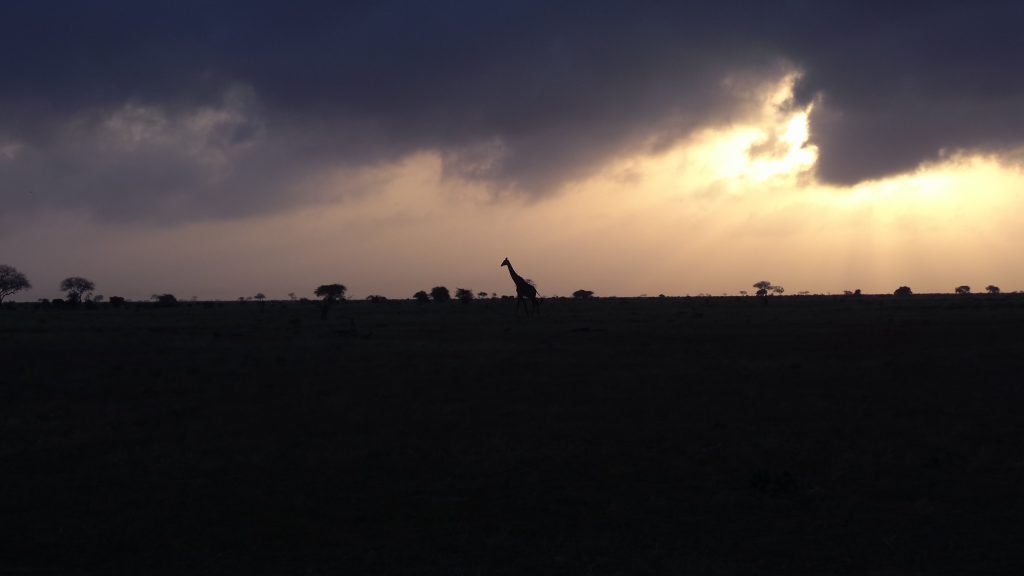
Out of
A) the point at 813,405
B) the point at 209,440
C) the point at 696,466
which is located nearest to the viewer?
the point at 696,466

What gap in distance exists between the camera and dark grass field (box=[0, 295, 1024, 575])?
9008mm

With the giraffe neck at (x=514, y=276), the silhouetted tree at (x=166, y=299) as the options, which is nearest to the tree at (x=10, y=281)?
the silhouetted tree at (x=166, y=299)

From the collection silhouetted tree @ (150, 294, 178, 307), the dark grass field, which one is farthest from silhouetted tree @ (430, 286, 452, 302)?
the dark grass field

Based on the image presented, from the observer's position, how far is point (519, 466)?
41.3 feet

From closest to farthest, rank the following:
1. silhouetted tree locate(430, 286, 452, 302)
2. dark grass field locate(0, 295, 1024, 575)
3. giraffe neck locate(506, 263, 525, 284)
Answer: dark grass field locate(0, 295, 1024, 575) < giraffe neck locate(506, 263, 525, 284) < silhouetted tree locate(430, 286, 452, 302)

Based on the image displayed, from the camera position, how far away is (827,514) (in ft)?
33.5

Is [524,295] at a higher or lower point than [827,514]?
higher

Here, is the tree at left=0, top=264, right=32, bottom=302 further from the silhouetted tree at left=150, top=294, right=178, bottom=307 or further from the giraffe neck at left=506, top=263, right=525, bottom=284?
the giraffe neck at left=506, top=263, right=525, bottom=284

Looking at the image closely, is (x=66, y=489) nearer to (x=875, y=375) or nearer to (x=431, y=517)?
(x=431, y=517)

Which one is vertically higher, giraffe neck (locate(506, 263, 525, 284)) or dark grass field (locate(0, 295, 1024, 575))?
giraffe neck (locate(506, 263, 525, 284))

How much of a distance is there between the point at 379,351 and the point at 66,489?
→ 55.3 ft

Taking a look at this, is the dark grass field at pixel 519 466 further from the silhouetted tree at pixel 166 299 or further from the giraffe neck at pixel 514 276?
the silhouetted tree at pixel 166 299

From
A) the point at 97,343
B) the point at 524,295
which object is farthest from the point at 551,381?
the point at 524,295

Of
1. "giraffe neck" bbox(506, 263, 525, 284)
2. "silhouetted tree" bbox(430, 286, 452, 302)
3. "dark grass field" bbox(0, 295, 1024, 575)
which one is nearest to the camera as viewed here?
"dark grass field" bbox(0, 295, 1024, 575)
